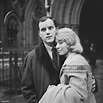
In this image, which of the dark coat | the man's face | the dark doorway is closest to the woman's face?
the man's face

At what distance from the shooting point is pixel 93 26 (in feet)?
62.4

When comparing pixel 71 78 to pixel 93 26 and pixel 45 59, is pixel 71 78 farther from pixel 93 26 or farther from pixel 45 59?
pixel 93 26

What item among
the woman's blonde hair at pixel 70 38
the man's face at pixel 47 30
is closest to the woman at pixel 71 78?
the woman's blonde hair at pixel 70 38

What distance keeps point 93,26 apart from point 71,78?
1769 cm

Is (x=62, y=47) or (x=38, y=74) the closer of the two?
(x=62, y=47)

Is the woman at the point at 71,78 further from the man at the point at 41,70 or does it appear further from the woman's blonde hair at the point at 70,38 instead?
the man at the point at 41,70

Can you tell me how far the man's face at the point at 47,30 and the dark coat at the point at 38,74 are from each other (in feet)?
0.55

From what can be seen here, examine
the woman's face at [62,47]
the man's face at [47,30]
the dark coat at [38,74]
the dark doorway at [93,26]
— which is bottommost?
the dark coat at [38,74]

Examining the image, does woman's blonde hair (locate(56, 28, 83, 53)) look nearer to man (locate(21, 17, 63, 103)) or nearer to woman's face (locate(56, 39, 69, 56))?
woman's face (locate(56, 39, 69, 56))

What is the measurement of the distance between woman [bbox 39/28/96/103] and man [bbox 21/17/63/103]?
54 centimetres

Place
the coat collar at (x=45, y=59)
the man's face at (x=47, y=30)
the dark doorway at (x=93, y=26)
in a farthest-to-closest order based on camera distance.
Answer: the dark doorway at (x=93, y=26), the coat collar at (x=45, y=59), the man's face at (x=47, y=30)

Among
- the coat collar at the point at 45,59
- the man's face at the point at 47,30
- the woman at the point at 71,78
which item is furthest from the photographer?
the coat collar at the point at 45,59

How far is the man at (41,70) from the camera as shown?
2332mm

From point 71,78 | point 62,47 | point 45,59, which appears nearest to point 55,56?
point 45,59
